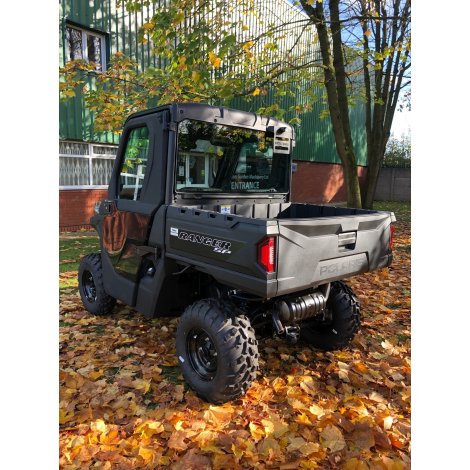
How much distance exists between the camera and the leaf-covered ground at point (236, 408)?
2.57 m

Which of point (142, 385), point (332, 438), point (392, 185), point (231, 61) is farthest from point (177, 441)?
point (392, 185)

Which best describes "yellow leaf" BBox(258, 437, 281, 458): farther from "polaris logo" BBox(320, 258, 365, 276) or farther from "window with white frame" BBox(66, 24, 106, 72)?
"window with white frame" BBox(66, 24, 106, 72)

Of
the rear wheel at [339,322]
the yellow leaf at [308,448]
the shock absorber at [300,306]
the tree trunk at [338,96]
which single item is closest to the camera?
the yellow leaf at [308,448]

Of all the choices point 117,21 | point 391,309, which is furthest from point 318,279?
point 117,21

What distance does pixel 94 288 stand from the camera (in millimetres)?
5035

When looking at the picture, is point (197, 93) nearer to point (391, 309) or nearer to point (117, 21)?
point (391, 309)

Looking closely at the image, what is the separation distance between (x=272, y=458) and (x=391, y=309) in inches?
135

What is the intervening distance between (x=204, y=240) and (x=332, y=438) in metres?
1.66

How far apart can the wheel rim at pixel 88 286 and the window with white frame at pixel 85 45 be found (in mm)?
7948

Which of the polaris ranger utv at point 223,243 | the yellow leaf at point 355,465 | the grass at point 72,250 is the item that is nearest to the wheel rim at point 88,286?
the polaris ranger utv at point 223,243

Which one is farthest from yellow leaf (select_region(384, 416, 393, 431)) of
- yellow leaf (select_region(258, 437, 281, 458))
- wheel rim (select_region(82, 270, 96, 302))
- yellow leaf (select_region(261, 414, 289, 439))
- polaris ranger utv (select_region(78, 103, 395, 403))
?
wheel rim (select_region(82, 270, 96, 302))

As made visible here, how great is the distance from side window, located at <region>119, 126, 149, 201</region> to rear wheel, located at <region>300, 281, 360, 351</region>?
2094 millimetres

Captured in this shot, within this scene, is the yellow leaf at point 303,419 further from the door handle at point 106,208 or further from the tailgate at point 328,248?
the door handle at point 106,208

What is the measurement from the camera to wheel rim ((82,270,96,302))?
16.5ft
